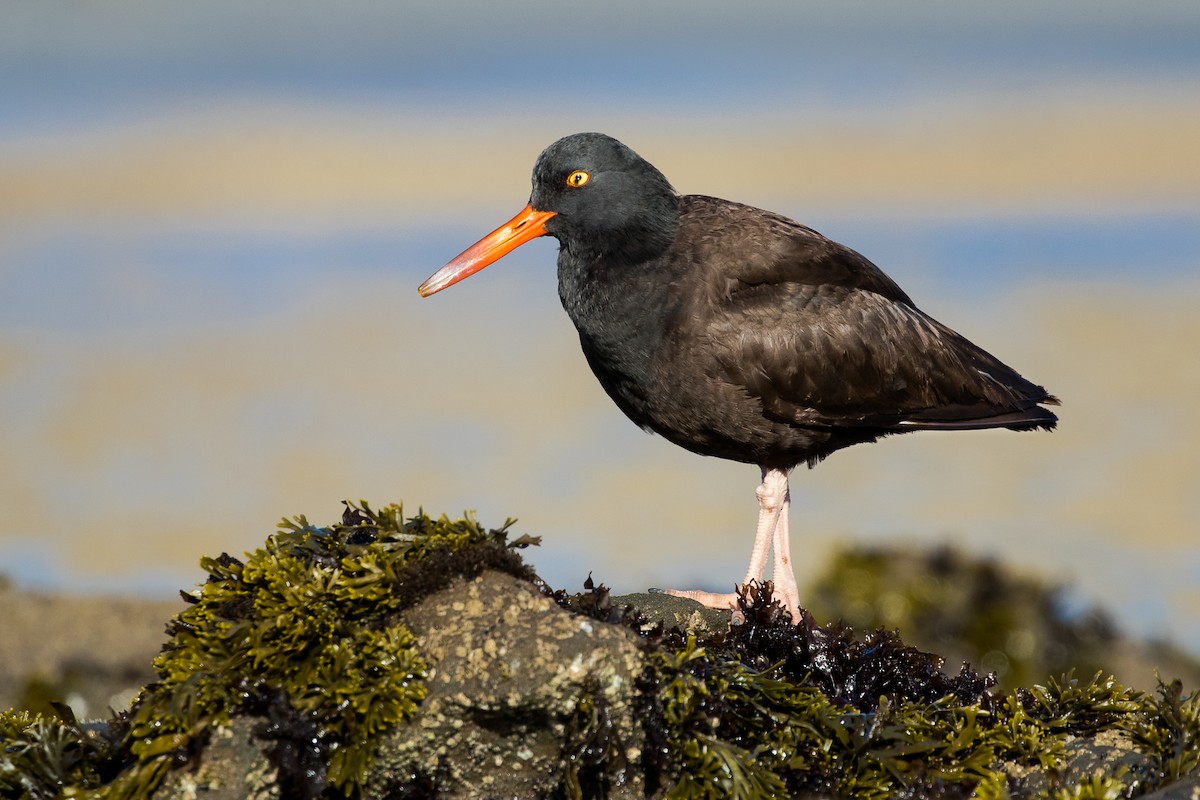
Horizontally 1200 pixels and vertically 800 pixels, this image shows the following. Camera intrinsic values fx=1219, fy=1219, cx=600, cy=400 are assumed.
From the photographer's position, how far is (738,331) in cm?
561

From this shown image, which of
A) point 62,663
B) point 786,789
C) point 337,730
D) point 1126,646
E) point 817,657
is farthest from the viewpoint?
point 1126,646

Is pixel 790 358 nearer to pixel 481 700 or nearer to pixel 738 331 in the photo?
pixel 738 331

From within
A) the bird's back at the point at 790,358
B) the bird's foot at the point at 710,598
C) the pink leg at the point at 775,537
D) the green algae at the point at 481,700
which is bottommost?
the green algae at the point at 481,700

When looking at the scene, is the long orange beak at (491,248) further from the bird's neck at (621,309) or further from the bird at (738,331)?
the bird's neck at (621,309)

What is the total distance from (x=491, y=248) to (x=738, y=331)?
1383 millimetres

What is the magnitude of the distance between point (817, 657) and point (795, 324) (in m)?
2.01

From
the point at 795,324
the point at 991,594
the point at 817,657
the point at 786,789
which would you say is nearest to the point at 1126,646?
the point at 991,594

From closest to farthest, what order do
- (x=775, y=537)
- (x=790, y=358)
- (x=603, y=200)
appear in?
(x=790, y=358)
(x=603, y=200)
(x=775, y=537)

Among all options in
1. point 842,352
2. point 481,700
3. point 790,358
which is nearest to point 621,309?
point 790,358

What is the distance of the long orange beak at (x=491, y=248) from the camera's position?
6062 mm

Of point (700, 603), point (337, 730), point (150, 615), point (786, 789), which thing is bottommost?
point (786, 789)

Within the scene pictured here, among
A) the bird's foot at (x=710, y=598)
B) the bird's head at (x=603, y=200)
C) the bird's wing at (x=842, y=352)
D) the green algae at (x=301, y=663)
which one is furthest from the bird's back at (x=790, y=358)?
the green algae at (x=301, y=663)

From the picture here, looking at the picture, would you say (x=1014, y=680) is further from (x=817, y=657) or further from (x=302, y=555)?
(x=302, y=555)

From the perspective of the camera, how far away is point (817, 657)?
425 cm
